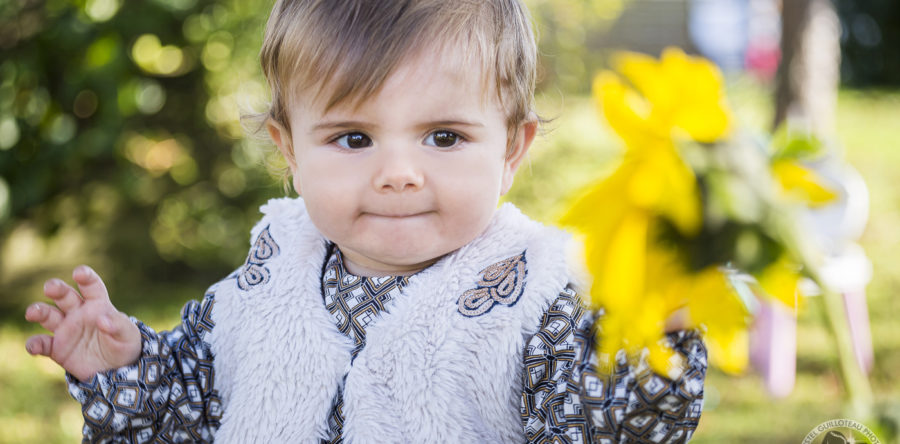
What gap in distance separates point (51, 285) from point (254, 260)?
37 cm

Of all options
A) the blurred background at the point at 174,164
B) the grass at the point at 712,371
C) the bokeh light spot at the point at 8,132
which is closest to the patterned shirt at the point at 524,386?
the grass at the point at 712,371

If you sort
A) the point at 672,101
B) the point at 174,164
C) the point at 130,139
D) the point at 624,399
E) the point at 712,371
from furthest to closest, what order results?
the point at 174,164
the point at 130,139
the point at 712,371
the point at 624,399
the point at 672,101

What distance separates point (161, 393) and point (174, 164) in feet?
8.32

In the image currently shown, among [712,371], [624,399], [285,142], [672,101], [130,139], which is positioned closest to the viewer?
[672,101]

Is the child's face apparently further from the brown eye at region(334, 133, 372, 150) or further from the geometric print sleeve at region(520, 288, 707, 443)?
the geometric print sleeve at region(520, 288, 707, 443)

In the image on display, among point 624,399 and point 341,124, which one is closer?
point 624,399

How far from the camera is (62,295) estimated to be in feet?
4.27

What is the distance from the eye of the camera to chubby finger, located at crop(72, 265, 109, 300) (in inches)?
51.1

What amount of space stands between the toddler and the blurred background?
4.50 ft

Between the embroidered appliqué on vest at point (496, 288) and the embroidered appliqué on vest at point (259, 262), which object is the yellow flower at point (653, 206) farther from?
the embroidered appliqué on vest at point (259, 262)

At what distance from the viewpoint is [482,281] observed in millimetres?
1349

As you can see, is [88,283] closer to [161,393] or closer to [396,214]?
[161,393]

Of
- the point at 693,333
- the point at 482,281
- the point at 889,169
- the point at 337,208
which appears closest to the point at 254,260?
the point at 337,208

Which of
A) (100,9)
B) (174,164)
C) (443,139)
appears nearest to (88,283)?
(443,139)
